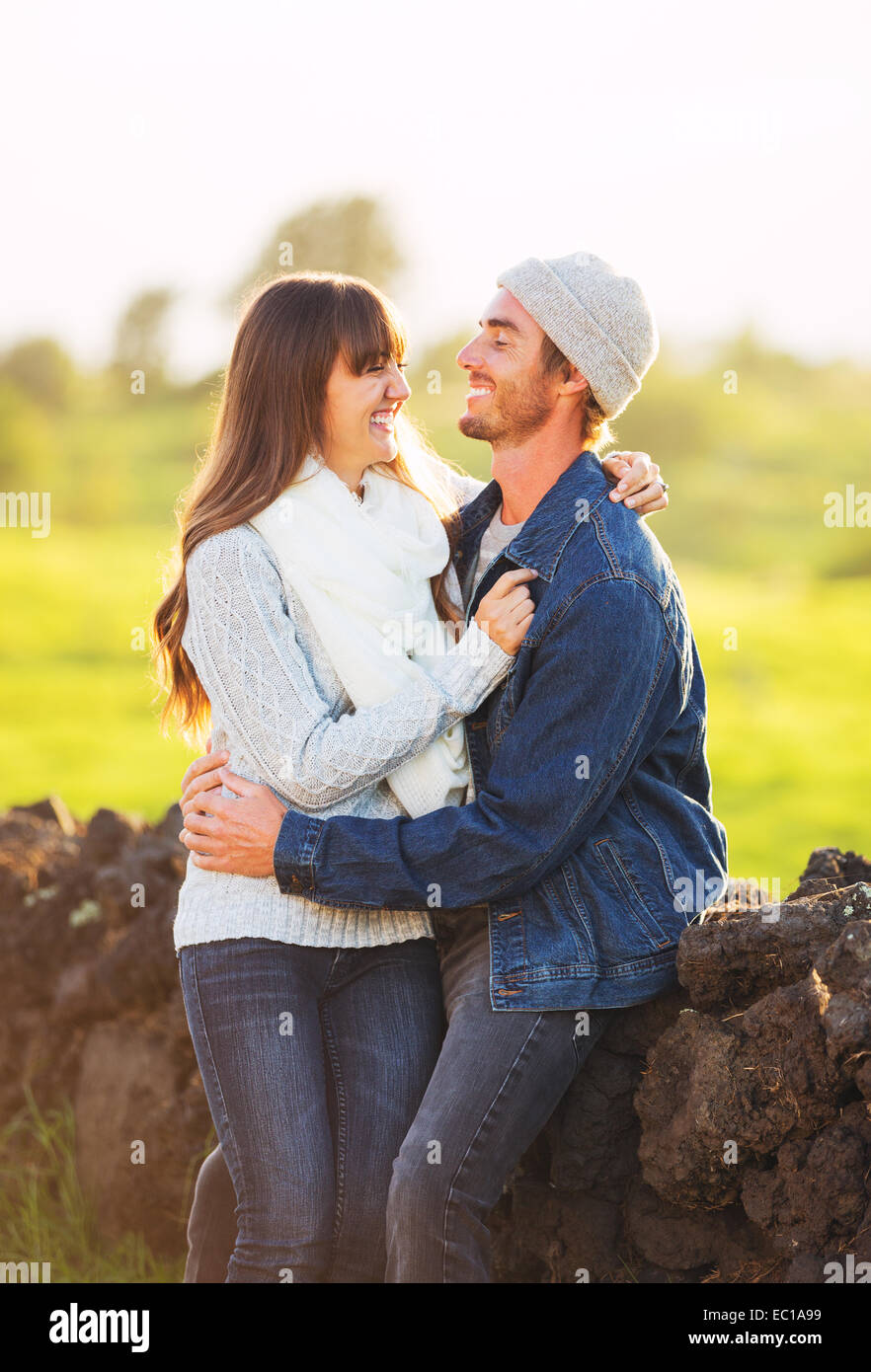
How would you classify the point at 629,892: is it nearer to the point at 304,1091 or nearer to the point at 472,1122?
the point at 472,1122

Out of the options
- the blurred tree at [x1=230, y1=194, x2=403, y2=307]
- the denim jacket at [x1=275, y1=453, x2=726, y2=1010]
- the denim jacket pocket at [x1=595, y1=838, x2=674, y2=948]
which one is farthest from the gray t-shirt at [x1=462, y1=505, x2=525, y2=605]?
the blurred tree at [x1=230, y1=194, x2=403, y2=307]

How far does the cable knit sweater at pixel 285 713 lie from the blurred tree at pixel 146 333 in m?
37.0

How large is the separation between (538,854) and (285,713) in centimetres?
68

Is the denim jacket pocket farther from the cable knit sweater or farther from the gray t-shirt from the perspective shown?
the gray t-shirt

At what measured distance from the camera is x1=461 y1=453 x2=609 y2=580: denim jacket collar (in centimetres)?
343

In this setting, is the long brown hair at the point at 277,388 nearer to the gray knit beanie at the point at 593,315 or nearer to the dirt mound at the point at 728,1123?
the gray knit beanie at the point at 593,315

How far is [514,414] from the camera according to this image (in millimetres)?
3758

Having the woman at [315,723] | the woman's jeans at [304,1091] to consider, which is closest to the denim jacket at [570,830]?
the woman at [315,723]

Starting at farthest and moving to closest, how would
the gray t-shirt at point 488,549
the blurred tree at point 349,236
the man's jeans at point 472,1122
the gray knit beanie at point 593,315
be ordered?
the blurred tree at point 349,236, the gray t-shirt at point 488,549, the gray knit beanie at point 593,315, the man's jeans at point 472,1122

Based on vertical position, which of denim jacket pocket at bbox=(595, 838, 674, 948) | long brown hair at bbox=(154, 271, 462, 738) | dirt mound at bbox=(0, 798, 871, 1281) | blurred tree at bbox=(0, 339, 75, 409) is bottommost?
dirt mound at bbox=(0, 798, 871, 1281)

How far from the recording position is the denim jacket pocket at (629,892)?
3.22m

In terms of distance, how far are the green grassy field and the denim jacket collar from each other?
418 inches
